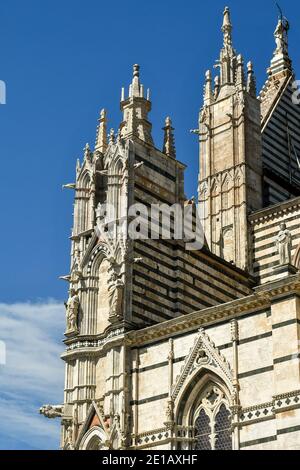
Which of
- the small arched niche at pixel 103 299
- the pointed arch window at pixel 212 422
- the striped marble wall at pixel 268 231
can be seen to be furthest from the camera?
the striped marble wall at pixel 268 231

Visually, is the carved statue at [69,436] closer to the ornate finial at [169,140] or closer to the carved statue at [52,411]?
the carved statue at [52,411]

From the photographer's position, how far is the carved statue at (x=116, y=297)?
2811cm

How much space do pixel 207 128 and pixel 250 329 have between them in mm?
14420

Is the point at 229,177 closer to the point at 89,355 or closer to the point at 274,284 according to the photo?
the point at 89,355

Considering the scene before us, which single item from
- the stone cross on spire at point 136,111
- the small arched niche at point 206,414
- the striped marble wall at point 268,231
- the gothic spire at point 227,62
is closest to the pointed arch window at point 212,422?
the small arched niche at point 206,414

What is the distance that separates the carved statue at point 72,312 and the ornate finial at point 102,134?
15.8 feet

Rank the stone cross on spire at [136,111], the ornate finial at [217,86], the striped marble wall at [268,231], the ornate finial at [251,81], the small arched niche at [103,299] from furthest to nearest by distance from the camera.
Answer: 1. the ornate finial at [217,86]
2. the ornate finial at [251,81]
3. the striped marble wall at [268,231]
4. the stone cross on spire at [136,111]
5. the small arched niche at [103,299]

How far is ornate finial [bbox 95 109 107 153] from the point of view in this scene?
1260 inches

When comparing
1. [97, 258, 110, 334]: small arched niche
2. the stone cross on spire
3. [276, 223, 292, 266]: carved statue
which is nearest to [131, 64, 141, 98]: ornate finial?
the stone cross on spire

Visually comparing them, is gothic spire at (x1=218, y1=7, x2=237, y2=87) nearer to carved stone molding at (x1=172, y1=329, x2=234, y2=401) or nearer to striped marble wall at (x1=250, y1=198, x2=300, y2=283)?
striped marble wall at (x1=250, y1=198, x2=300, y2=283)

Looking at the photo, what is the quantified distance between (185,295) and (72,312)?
10.8ft

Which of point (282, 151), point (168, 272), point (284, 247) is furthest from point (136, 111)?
point (282, 151)

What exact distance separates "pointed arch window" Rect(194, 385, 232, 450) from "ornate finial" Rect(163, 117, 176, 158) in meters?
8.74

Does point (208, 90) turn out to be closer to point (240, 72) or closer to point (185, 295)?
point (240, 72)
